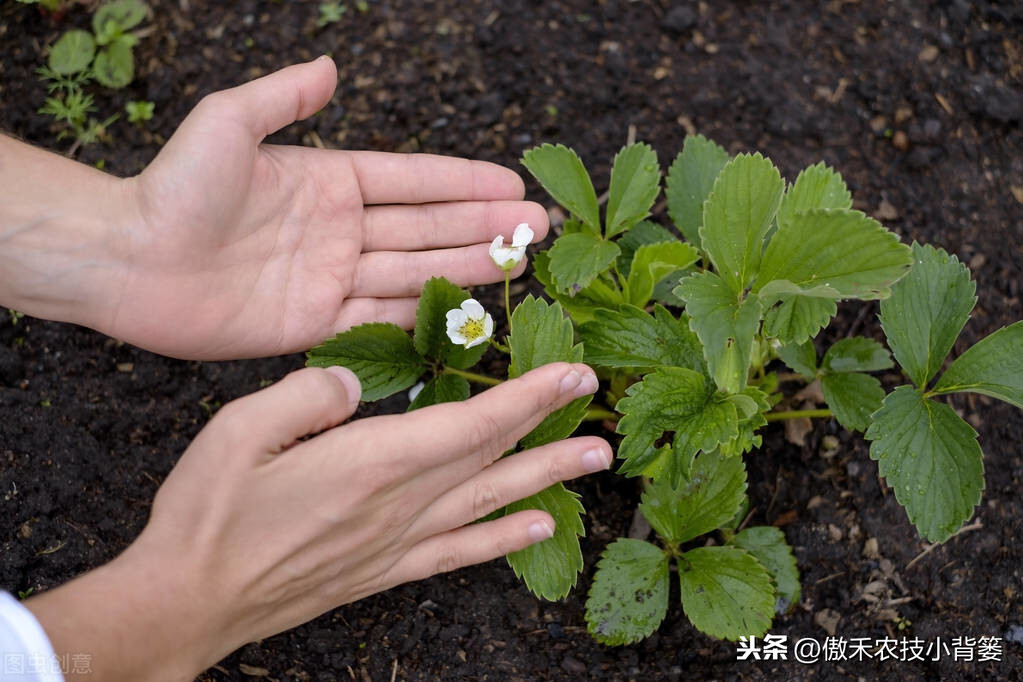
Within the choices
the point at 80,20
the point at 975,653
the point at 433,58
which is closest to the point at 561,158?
the point at 433,58

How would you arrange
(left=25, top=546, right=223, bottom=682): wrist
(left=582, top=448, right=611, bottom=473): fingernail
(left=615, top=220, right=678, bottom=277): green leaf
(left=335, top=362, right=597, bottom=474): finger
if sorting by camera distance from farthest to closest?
1. (left=615, top=220, right=678, bottom=277): green leaf
2. (left=582, top=448, right=611, bottom=473): fingernail
3. (left=335, top=362, right=597, bottom=474): finger
4. (left=25, top=546, right=223, bottom=682): wrist

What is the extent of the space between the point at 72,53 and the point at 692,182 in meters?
2.03

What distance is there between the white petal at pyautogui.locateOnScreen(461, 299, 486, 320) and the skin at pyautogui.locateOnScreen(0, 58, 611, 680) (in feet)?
0.87

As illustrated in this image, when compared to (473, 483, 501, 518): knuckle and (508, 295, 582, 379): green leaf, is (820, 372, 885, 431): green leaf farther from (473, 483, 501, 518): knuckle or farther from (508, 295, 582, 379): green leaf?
(473, 483, 501, 518): knuckle

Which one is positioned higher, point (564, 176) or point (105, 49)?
point (105, 49)

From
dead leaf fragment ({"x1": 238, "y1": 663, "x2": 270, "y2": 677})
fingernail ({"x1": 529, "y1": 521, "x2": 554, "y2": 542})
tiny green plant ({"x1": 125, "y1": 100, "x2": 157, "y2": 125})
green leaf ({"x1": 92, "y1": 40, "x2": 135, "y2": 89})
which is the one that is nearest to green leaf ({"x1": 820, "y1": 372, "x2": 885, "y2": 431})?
fingernail ({"x1": 529, "y1": 521, "x2": 554, "y2": 542})

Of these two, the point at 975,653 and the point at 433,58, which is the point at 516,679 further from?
the point at 433,58

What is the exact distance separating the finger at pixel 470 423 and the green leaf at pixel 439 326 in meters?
0.33

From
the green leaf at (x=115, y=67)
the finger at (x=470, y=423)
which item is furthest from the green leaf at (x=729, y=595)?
the green leaf at (x=115, y=67)

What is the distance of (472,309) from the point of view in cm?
191

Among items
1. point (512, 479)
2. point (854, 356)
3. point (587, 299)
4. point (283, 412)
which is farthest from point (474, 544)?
point (854, 356)

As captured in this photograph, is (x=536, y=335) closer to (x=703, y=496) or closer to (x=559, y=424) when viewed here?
(x=559, y=424)

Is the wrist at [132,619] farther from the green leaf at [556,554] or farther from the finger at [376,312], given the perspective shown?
the finger at [376,312]

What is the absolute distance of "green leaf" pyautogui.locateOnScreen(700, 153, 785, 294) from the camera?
1712 millimetres
